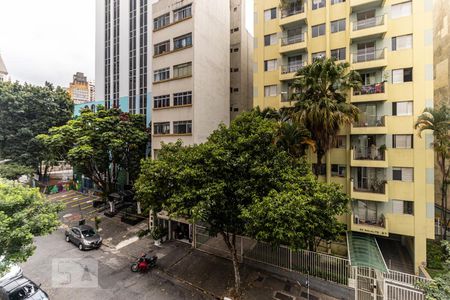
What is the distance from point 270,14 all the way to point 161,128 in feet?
51.5

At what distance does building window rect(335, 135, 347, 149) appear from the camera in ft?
61.7

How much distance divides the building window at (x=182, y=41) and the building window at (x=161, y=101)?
489 cm

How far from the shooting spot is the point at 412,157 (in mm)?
16547

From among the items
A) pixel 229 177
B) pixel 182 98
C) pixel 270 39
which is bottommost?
pixel 229 177

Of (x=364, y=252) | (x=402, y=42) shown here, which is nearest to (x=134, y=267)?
(x=364, y=252)

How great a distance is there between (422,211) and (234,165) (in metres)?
15.1

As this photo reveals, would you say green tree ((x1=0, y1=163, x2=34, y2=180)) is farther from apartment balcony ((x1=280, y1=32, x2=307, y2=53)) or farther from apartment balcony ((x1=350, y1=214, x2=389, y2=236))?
apartment balcony ((x1=350, y1=214, x2=389, y2=236))

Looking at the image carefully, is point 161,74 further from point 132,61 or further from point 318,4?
point 318,4

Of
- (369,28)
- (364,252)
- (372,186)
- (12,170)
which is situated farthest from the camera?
(12,170)

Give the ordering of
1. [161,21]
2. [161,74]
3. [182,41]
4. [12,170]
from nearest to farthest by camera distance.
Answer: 1. [182,41]
2. [161,21]
3. [161,74]
4. [12,170]

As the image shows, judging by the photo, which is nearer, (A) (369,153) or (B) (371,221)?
(B) (371,221)

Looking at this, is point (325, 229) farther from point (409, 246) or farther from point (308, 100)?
point (409, 246)

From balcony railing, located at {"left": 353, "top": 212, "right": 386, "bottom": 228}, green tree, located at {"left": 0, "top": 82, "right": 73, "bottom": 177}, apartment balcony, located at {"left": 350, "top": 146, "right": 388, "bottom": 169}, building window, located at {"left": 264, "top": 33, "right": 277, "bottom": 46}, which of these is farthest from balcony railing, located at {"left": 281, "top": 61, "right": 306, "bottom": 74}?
green tree, located at {"left": 0, "top": 82, "right": 73, "bottom": 177}

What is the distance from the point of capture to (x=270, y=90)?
847 inches
